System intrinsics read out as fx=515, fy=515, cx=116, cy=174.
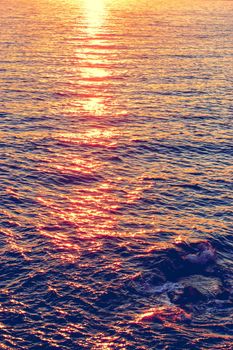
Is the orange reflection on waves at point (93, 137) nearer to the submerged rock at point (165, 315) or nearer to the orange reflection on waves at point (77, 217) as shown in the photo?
the orange reflection on waves at point (77, 217)

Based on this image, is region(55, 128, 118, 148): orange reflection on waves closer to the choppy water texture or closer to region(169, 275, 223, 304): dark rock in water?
the choppy water texture

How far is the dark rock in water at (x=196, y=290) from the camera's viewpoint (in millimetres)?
31516

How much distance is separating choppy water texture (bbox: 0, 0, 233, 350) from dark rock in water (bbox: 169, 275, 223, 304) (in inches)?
14.3

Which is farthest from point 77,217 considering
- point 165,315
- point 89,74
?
point 89,74

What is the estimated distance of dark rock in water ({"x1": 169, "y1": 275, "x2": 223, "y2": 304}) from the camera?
31516mm

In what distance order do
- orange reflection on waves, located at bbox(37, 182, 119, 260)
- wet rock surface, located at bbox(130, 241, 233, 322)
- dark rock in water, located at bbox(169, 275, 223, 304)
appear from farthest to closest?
orange reflection on waves, located at bbox(37, 182, 119, 260)
dark rock in water, located at bbox(169, 275, 223, 304)
wet rock surface, located at bbox(130, 241, 233, 322)

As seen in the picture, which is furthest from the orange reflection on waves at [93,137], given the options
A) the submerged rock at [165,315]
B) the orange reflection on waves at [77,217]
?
the submerged rock at [165,315]

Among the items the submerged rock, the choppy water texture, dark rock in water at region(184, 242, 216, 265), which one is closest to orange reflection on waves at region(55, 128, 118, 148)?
the choppy water texture

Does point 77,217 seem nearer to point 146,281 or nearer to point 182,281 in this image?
point 146,281

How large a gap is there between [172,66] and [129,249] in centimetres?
5841

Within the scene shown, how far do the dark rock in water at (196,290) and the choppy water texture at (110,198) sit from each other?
0.36 m

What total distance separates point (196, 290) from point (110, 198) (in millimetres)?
13163

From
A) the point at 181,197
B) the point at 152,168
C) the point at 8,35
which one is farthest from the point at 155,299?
the point at 8,35

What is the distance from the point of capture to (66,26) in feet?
473
